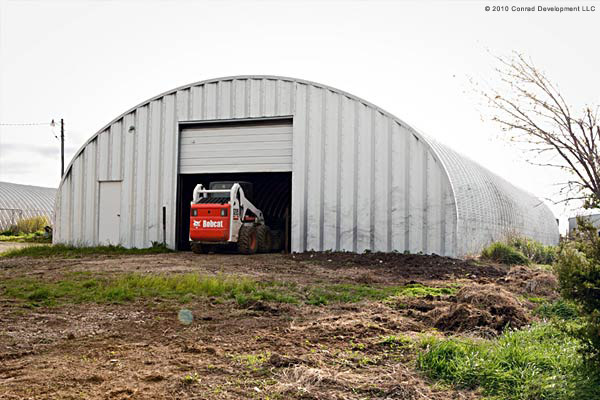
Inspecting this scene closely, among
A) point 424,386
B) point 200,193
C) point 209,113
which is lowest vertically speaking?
point 424,386

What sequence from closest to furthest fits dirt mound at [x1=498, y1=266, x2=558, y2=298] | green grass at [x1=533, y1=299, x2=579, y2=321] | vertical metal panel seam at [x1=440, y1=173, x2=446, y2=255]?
green grass at [x1=533, y1=299, x2=579, y2=321]
dirt mound at [x1=498, y1=266, x2=558, y2=298]
vertical metal panel seam at [x1=440, y1=173, x2=446, y2=255]

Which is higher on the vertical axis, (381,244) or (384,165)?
(384,165)

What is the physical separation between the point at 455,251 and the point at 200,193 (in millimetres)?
8367

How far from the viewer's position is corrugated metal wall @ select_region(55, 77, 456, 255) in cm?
1650

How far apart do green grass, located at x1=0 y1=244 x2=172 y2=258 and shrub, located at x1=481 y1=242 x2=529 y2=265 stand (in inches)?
403

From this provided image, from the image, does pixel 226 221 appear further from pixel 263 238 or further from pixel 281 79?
pixel 281 79

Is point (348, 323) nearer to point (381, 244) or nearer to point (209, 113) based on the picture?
point (381, 244)

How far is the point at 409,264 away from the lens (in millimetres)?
14273

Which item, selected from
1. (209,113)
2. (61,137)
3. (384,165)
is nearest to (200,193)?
(209,113)

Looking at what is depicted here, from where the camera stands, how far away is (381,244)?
1675 centimetres

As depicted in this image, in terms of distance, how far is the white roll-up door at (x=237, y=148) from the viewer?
1852 cm

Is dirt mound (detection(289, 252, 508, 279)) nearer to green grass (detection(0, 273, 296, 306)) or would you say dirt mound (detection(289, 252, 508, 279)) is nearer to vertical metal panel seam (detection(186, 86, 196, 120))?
green grass (detection(0, 273, 296, 306))

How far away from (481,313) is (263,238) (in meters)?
12.5

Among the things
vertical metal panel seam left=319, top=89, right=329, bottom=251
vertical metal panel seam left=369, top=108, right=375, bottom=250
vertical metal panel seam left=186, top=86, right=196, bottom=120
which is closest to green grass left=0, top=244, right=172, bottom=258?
vertical metal panel seam left=186, top=86, right=196, bottom=120
